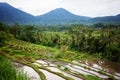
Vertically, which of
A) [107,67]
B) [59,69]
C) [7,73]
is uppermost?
[7,73]

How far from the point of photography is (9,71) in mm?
9703

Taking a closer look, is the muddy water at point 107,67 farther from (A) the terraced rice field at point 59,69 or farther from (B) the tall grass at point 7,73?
(B) the tall grass at point 7,73

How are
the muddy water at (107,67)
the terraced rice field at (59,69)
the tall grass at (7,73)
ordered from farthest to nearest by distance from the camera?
the muddy water at (107,67) → the terraced rice field at (59,69) → the tall grass at (7,73)

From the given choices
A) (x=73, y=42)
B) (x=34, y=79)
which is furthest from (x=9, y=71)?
(x=73, y=42)

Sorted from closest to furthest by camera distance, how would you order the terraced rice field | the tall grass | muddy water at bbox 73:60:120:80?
the tall grass < the terraced rice field < muddy water at bbox 73:60:120:80

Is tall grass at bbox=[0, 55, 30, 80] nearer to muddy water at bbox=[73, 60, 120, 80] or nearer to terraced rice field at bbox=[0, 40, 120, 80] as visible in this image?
terraced rice field at bbox=[0, 40, 120, 80]

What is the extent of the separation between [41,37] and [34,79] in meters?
51.4

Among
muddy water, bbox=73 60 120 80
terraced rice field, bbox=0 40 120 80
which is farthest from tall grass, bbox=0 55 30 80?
muddy water, bbox=73 60 120 80

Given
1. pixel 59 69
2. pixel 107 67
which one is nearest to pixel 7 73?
pixel 59 69

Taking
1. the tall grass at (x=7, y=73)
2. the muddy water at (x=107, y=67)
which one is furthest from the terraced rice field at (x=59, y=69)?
the tall grass at (x=7, y=73)

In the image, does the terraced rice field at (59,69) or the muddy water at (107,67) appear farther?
the muddy water at (107,67)

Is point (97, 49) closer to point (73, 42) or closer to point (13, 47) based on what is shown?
point (73, 42)

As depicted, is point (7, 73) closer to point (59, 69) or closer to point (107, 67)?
point (59, 69)

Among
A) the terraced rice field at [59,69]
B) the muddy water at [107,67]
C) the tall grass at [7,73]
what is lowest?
the muddy water at [107,67]
